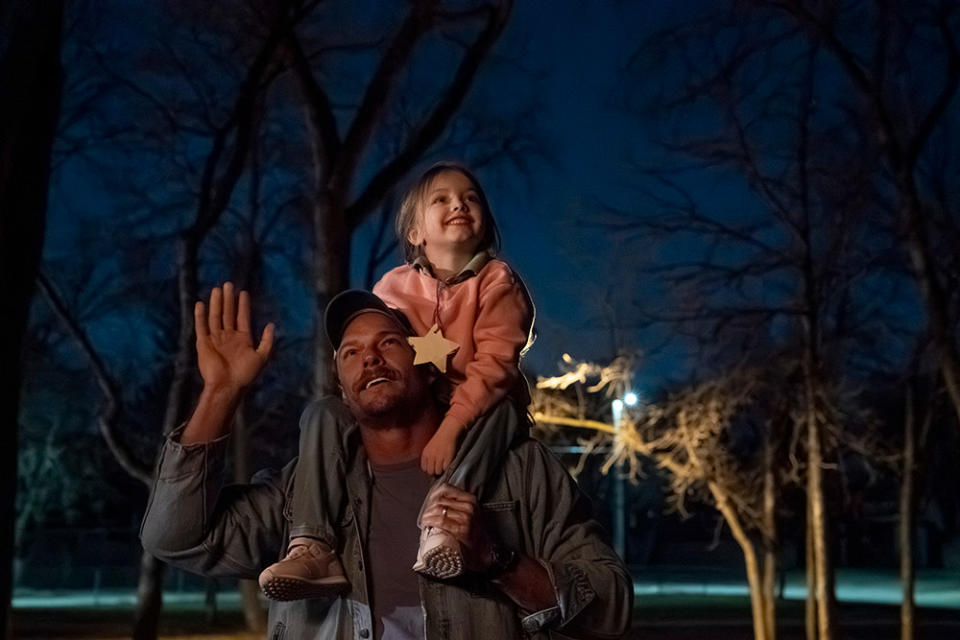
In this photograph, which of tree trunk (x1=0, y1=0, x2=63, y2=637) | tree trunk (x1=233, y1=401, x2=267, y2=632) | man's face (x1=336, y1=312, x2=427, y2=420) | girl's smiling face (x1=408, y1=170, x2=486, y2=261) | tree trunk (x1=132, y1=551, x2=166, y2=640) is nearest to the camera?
man's face (x1=336, y1=312, x2=427, y2=420)

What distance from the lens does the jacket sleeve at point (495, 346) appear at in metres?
2.82

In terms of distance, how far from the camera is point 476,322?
2938mm

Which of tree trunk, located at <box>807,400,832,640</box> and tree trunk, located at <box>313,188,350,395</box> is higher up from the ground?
tree trunk, located at <box>313,188,350,395</box>

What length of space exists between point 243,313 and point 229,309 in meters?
0.03

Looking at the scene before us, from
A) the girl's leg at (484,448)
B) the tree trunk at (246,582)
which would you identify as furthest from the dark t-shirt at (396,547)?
the tree trunk at (246,582)

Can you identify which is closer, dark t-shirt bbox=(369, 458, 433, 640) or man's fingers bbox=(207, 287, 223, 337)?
dark t-shirt bbox=(369, 458, 433, 640)

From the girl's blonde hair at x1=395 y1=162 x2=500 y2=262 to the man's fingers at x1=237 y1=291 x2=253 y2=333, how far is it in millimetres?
480

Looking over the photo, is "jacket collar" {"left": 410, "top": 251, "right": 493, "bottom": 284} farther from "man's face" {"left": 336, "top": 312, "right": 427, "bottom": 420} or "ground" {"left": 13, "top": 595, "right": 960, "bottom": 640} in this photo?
"ground" {"left": 13, "top": 595, "right": 960, "bottom": 640}

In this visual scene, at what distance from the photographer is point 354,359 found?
2832 millimetres

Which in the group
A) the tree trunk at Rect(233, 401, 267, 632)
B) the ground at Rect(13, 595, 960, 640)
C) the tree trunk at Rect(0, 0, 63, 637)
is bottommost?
the ground at Rect(13, 595, 960, 640)

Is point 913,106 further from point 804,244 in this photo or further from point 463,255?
point 463,255

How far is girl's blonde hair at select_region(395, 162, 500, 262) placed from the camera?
310 centimetres

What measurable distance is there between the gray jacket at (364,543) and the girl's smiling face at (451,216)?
0.47 m

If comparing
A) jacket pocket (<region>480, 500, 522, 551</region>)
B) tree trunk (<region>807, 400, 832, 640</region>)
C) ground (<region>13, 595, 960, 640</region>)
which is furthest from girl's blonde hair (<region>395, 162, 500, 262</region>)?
ground (<region>13, 595, 960, 640</region>)
